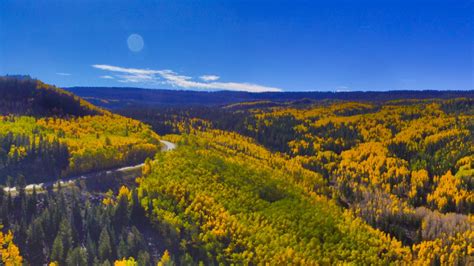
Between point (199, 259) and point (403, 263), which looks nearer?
point (199, 259)

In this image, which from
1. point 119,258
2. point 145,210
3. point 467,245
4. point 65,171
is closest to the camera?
point 119,258

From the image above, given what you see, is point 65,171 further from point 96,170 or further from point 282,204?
point 282,204

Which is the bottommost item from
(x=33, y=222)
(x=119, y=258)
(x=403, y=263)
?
(x=403, y=263)

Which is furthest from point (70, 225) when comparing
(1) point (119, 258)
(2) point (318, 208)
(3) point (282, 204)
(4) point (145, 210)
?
(2) point (318, 208)

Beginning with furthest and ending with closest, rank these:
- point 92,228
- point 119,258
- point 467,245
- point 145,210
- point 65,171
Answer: point 65,171, point 467,245, point 145,210, point 92,228, point 119,258

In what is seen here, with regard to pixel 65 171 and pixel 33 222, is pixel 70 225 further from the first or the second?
pixel 65 171

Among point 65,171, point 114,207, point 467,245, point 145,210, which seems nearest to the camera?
point 114,207

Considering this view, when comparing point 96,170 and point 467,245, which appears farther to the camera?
point 96,170

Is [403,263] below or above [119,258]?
below

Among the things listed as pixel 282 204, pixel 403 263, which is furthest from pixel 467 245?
pixel 282 204
